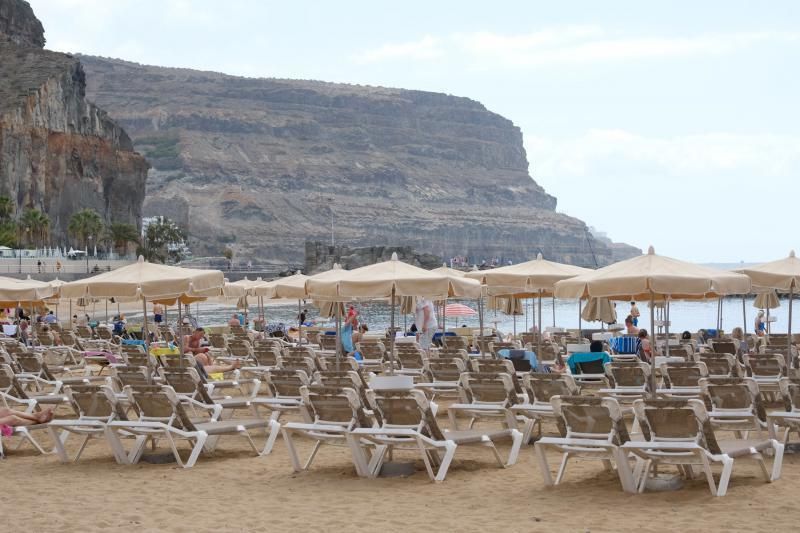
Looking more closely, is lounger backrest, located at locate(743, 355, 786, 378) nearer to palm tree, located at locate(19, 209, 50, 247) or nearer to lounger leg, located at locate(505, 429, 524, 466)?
lounger leg, located at locate(505, 429, 524, 466)

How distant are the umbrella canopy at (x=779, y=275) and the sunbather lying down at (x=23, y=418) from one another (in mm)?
7343

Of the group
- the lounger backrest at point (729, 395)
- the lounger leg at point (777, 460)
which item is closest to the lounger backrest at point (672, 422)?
the lounger leg at point (777, 460)

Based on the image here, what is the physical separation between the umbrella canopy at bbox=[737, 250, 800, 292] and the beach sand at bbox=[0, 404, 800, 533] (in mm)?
4141

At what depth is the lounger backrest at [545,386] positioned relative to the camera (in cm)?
884

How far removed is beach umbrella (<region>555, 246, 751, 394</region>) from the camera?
357 inches

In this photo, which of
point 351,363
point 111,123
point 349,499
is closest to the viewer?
point 349,499

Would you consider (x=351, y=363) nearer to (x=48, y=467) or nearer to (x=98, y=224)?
(x=48, y=467)

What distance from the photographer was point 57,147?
8344 cm

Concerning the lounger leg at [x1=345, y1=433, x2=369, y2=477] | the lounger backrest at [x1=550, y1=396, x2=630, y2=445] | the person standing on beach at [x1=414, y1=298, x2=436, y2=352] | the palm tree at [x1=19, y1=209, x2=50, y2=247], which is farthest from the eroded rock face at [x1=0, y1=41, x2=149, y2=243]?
the lounger backrest at [x1=550, y1=396, x2=630, y2=445]

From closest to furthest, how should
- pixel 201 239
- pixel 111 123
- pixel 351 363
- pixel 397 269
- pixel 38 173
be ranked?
pixel 397 269 < pixel 351 363 < pixel 38 173 < pixel 111 123 < pixel 201 239

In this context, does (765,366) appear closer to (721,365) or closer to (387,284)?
(721,365)

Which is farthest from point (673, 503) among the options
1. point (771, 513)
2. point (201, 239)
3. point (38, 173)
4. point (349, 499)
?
point (201, 239)

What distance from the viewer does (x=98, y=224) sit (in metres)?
84.8

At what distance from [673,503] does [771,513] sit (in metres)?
0.59
